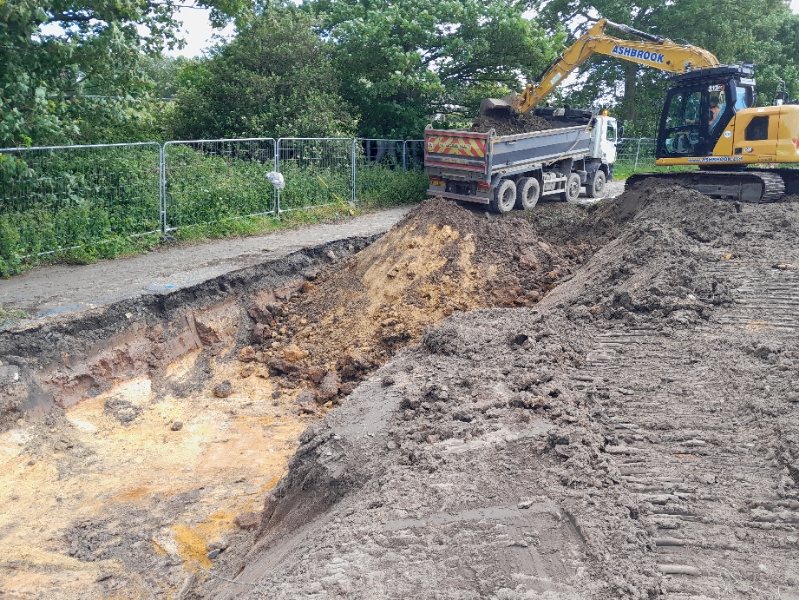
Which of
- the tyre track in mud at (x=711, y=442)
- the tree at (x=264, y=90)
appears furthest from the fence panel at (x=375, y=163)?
the tyre track in mud at (x=711, y=442)

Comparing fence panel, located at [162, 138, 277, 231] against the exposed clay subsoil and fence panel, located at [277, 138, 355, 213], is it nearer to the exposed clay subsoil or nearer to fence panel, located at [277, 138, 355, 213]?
fence panel, located at [277, 138, 355, 213]

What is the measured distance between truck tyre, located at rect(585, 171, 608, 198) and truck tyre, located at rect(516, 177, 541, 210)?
3484 mm

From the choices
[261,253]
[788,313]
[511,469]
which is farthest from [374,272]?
[511,469]

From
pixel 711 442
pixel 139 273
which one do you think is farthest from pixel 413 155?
pixel 711 442

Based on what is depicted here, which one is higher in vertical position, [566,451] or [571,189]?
[571,189]

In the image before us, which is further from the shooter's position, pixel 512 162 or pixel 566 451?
pixel 512 162

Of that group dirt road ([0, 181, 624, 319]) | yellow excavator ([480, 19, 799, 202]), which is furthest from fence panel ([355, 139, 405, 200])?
yellow excavator ([480, 19, 799, 202])

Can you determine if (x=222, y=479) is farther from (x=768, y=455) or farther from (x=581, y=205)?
(x=581, y=205)

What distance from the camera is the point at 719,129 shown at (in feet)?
42.8

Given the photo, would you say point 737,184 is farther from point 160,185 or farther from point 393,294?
point 160,185

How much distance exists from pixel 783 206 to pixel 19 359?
11188 mm

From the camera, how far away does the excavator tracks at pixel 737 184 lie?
12578 mm

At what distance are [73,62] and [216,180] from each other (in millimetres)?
3486

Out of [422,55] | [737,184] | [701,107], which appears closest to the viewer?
[737,184]
